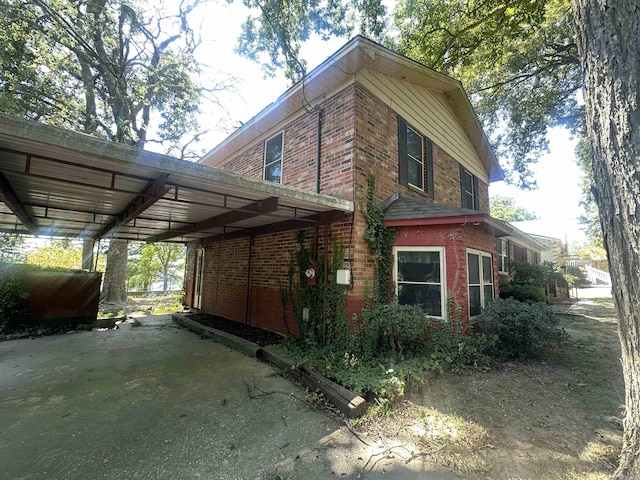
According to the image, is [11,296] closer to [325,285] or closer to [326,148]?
[325,285]

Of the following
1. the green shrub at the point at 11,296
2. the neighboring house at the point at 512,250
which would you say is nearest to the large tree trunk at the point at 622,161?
the neighboring house at the point at 512,250

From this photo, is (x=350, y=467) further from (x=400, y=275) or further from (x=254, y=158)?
(x=254, y=158)

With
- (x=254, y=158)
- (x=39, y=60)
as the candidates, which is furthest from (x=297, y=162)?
(x=39, y=60)

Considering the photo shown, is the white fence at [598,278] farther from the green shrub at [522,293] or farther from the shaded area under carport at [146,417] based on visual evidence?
the shaded area under carport at [146,417]

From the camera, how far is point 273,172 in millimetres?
7879

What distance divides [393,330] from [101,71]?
16567 mm

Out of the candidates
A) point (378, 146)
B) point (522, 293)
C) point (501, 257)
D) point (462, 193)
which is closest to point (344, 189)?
point (378, 146)

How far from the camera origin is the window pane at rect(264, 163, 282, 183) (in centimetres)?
766

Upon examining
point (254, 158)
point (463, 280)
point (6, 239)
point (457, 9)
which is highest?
point (457, 9)

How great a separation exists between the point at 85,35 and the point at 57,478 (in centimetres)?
1625

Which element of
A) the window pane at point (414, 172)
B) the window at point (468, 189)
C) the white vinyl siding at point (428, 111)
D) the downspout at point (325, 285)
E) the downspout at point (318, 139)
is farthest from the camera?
the window at point (468, 189)

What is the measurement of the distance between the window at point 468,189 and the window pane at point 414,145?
3043 mm

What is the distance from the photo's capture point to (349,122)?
5688 millimetres

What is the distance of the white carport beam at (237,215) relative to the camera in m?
4.66
